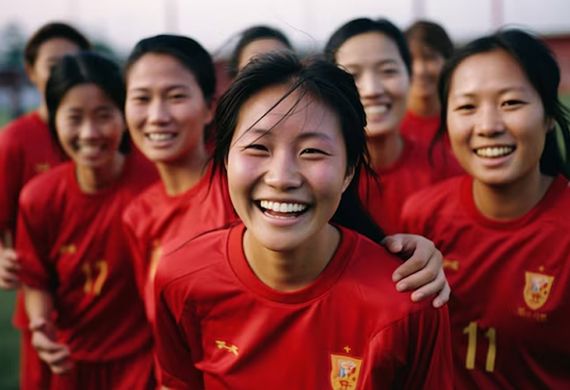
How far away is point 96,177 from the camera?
2.94 m

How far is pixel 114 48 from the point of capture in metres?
41.2

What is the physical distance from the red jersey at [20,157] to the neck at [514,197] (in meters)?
2.19

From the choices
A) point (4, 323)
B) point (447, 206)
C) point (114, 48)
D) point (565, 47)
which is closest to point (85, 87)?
point (447, 206)

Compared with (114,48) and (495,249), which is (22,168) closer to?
(495,249)

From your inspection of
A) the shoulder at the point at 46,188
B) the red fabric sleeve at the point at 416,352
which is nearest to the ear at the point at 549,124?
the red fabric sleeve at the point at 416,352

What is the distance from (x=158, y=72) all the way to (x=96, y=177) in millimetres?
606

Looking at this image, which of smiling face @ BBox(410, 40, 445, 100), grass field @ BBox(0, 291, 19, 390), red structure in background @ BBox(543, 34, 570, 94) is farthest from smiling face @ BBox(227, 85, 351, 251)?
red structure in background @ BBox(543, 34, 570, 94)

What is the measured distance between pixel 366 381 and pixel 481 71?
3.69 feet

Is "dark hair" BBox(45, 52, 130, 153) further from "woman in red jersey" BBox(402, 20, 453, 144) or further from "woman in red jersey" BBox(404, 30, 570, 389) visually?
"woman in red jersey" BBox(402, 20, 453, 144)

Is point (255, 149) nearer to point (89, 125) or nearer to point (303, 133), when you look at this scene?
point (303, 133)

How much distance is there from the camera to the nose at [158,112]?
8.47ft

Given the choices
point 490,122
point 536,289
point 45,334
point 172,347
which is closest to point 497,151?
point 490,122

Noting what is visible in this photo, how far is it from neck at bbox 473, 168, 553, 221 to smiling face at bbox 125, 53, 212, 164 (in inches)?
45.9

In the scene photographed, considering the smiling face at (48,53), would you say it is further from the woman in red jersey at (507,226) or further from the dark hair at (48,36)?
the woman in red jersey at (507,226)
